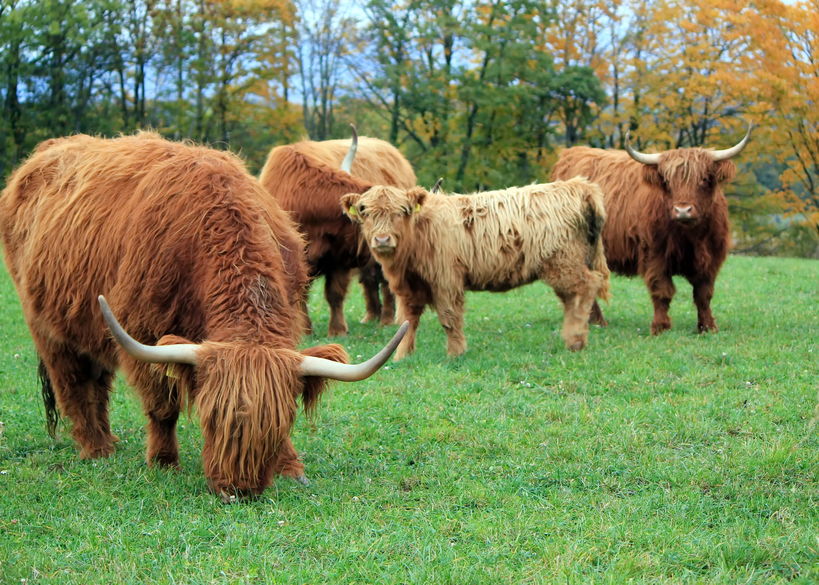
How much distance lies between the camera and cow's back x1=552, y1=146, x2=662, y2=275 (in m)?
8.84

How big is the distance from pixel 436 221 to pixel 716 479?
395cm

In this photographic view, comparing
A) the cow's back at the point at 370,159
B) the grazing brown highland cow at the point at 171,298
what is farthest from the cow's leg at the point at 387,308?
the grazing brown highland cow at the point at 171,298

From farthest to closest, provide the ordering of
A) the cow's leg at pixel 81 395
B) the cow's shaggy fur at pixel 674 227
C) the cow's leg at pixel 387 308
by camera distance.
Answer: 1. the cow's leg at pixel 387 308
2. the cow's shaggy fur at pixel 674 227
3. the cow's leg at pixel 81 395

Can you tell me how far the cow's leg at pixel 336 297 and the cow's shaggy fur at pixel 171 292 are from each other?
397cm

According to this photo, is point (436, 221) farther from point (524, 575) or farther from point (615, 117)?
point (615, 117)

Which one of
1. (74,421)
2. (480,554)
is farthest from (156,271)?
(480,554)

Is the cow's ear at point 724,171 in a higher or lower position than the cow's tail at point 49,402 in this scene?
higher

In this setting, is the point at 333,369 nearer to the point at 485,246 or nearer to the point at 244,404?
the point at 244,404

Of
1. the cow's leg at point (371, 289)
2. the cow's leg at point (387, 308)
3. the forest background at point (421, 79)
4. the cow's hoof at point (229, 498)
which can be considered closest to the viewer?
the cow's hoof at point (229, 498)

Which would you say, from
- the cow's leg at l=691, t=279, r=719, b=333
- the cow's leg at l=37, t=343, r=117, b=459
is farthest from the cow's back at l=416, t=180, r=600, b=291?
the cow's leg at l=37, t=343, r=117, b=459

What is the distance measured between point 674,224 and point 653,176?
1.81 ft

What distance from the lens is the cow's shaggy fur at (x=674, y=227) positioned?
831cm

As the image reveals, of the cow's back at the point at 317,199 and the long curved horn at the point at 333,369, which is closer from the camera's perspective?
the long curved horn at the point at 333,369

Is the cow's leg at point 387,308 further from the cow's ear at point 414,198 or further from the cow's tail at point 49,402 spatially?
the cow's tail at point 49,402
